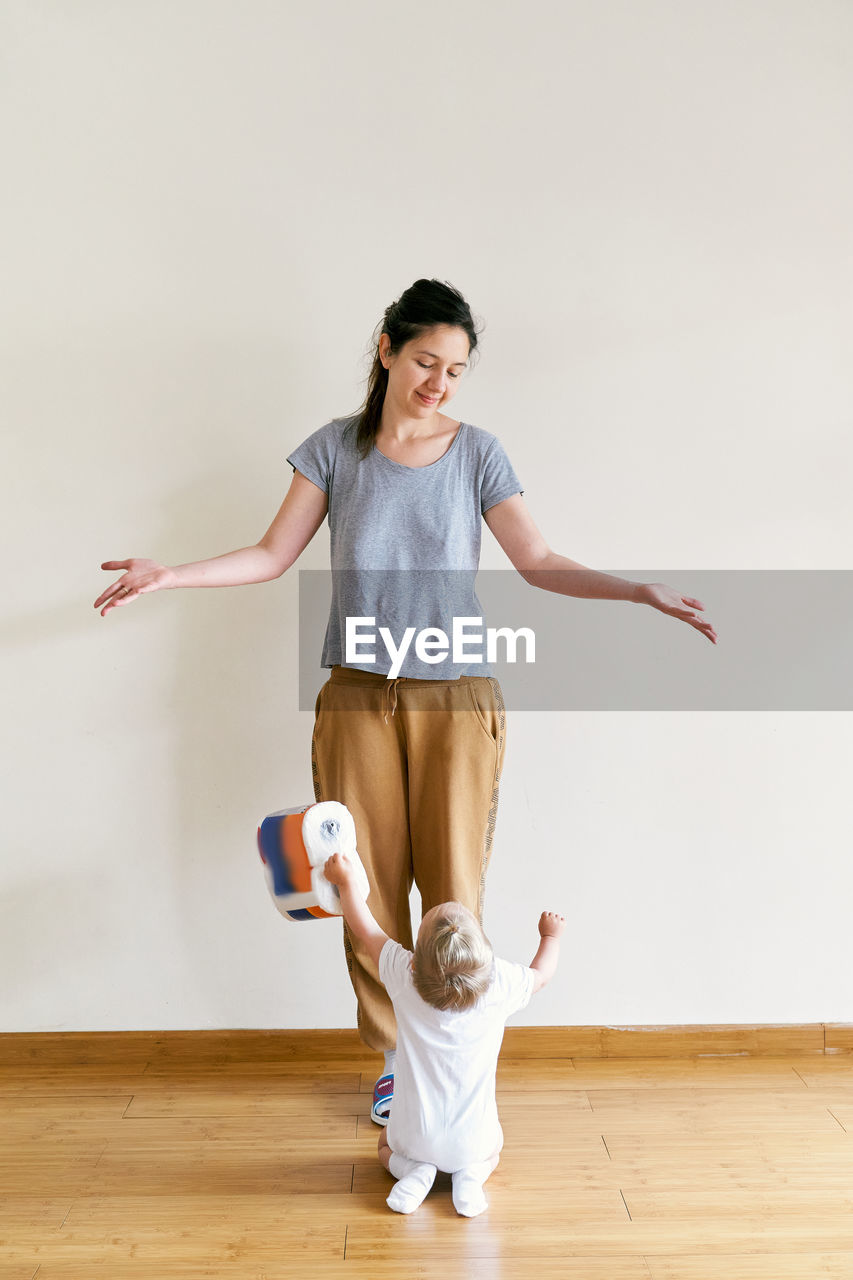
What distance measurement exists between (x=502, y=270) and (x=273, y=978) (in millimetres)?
1579

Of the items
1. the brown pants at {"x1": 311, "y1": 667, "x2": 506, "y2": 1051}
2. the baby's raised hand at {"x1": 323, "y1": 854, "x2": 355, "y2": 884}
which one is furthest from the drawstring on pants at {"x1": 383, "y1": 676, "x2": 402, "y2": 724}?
the baby's raised hand at {"x1": 323, "y1": 854, "x2": 355, "y2": 884}

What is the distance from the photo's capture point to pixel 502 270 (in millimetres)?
Result: 2193

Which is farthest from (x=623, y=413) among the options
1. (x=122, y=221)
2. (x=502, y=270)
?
(x=122, y=221)

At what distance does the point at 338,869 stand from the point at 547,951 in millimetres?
381

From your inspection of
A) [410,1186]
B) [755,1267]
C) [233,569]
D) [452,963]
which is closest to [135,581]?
[233,569]

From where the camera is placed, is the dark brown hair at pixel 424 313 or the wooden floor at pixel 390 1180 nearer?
the wooden floor at pixel 390 1180

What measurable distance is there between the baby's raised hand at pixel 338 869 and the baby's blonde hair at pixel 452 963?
0.18m

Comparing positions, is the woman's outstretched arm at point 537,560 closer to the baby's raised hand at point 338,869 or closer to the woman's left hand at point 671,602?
the woman's left hand at point 671,602

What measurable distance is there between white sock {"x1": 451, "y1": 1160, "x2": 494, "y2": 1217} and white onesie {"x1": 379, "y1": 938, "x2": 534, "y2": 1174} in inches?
0.6

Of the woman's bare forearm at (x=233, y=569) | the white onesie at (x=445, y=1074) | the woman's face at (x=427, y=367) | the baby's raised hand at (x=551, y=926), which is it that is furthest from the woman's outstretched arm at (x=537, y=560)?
the white onesie at (x=445, y=1074)

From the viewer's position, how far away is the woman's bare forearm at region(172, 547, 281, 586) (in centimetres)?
182

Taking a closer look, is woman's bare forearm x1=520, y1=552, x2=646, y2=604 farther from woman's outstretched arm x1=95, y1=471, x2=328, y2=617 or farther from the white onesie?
the white onesie

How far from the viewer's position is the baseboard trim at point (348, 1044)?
2197 mm

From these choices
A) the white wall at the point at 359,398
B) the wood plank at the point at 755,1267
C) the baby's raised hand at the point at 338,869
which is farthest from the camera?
the white wall at the point at 359,398
